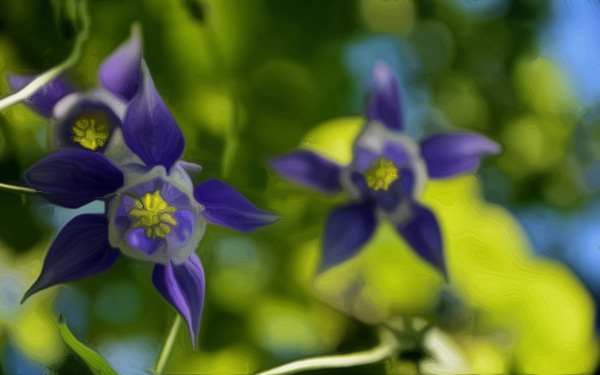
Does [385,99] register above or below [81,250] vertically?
above

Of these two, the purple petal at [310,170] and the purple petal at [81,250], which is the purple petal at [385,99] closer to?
the purple petal at [310,170]

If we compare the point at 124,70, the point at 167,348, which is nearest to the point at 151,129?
the point at 124,70

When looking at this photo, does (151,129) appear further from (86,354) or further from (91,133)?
(86,354)

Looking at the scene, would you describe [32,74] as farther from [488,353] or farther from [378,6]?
[488,353]

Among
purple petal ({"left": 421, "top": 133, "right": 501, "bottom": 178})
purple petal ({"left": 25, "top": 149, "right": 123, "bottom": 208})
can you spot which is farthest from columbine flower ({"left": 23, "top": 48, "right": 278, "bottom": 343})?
purple petal ({"left": 421, "top": 133, "right": 501, "bottom": 178})

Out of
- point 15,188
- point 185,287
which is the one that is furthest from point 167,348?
point 15,188

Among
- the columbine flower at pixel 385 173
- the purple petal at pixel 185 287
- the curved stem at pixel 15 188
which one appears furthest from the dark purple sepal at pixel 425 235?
the curved stem at pixel 15 188
